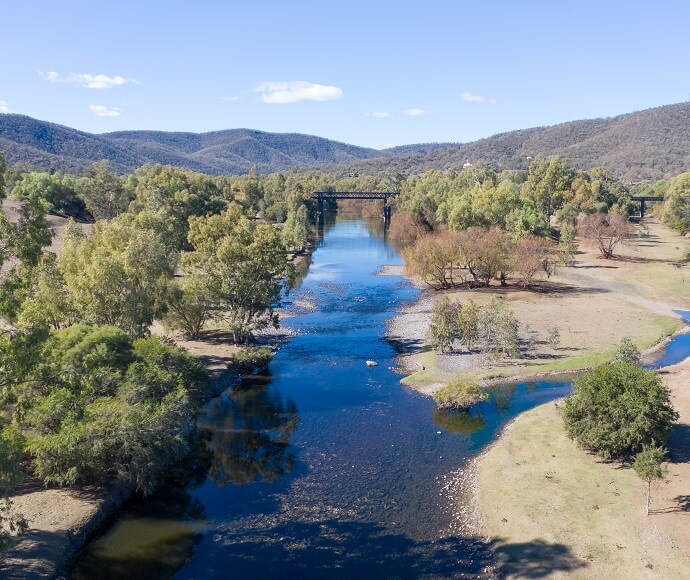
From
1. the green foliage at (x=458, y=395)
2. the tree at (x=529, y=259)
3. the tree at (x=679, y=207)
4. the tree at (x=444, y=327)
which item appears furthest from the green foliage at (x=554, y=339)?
the tree at (x=679, y=207)

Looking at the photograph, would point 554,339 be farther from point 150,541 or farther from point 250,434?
point 150,541

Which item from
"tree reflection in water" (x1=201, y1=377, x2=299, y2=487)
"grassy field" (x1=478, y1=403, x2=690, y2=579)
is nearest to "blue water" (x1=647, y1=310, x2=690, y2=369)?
"grassy field" (x1=478, y1=403, x2=690, y2=579)

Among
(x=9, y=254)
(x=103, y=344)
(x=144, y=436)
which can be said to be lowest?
(x=144, y=436)

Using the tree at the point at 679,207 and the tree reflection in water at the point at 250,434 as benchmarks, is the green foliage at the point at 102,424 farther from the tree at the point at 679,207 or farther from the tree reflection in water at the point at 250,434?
the tree at the point at 679,207

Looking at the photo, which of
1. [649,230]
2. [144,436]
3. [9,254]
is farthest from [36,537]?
[649,230]

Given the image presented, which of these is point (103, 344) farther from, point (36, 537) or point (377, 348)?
point (377, 348)

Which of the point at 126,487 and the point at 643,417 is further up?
the point at 643,417
